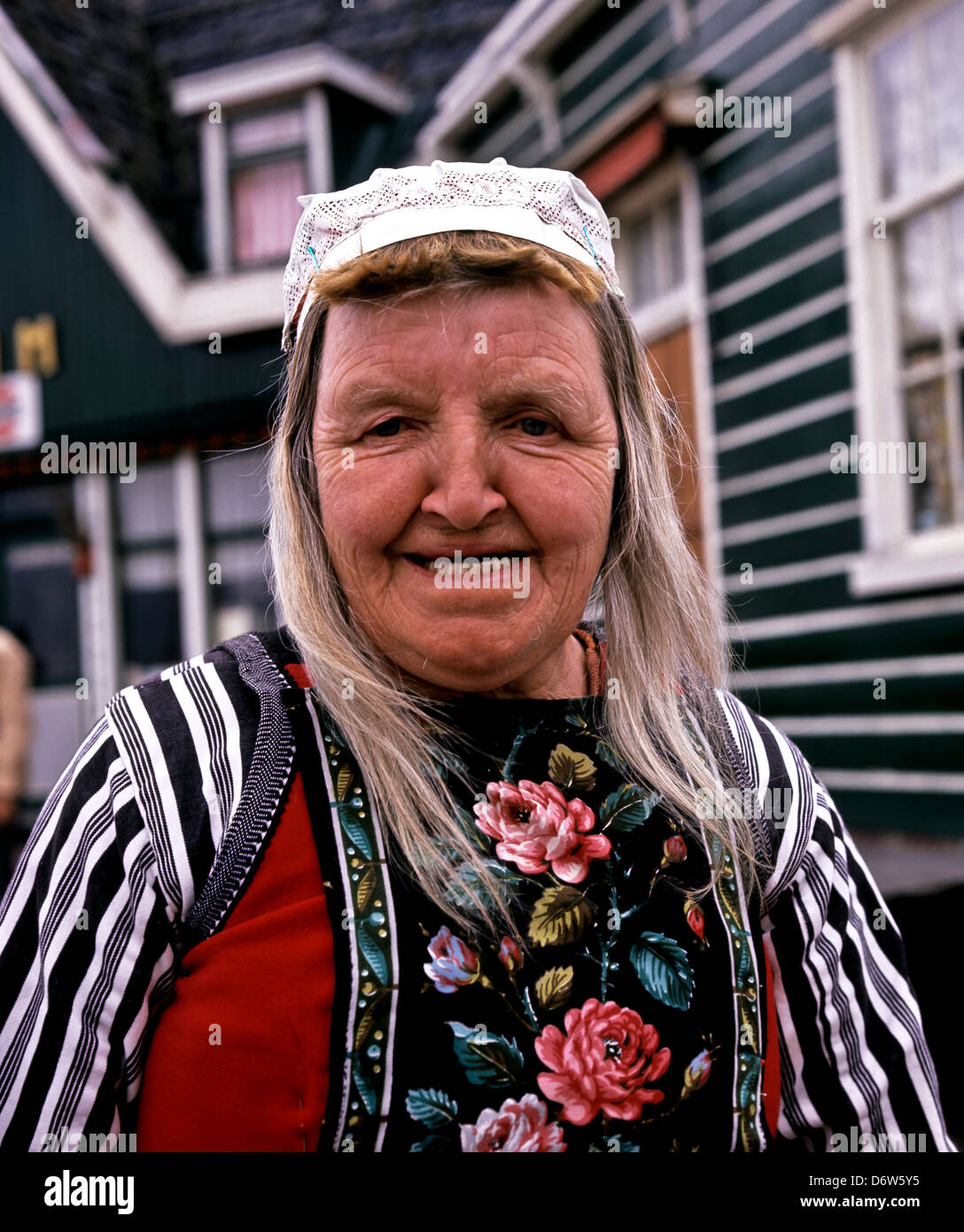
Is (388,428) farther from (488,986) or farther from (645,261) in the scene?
(645,261)

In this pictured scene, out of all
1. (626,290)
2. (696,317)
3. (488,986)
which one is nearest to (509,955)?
(488,986)

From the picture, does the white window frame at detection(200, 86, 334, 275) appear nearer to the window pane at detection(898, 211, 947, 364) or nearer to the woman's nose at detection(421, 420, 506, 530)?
the window pane at detection(898, 211, 947, 364)

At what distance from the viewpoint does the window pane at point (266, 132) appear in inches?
344

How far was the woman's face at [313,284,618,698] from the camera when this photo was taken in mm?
995

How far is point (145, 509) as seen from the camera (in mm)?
8867

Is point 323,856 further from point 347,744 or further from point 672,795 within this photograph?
point 672,795

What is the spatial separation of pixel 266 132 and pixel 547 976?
9.16 metres

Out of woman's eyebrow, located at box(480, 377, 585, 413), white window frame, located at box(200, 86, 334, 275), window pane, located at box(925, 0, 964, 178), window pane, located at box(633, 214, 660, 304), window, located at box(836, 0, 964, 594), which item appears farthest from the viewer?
white window frame, located at box(200, 86, 334, 275)

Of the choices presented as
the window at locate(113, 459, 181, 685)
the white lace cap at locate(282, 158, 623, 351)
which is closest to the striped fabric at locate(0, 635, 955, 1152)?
the white lace cap at locate(282, 158, 623, 351)

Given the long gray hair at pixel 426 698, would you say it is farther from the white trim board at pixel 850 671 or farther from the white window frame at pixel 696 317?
the white window frame at pixel 696 317

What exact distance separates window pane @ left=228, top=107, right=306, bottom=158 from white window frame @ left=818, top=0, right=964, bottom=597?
18.2 ft

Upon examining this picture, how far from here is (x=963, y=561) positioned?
3.80 meters

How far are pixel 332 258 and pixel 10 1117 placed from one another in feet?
2.70

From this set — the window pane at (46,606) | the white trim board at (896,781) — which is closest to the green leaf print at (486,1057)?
the white trim board at (896,781)
